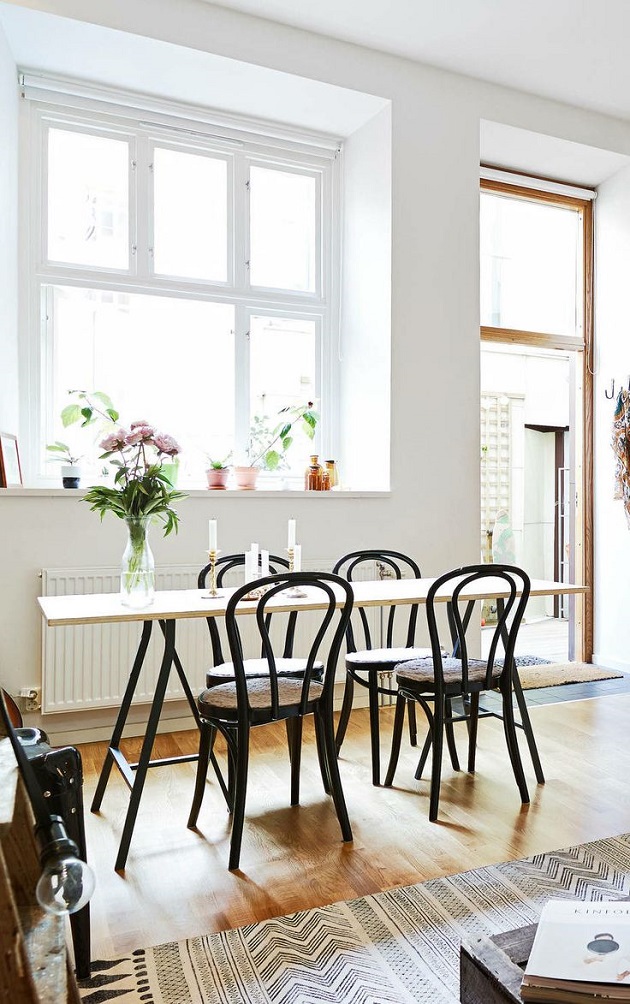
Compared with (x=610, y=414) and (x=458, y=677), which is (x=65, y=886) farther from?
(x=610, y=414)

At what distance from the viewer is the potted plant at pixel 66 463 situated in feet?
11.8

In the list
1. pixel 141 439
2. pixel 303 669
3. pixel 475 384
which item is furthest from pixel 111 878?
pixel 475 384

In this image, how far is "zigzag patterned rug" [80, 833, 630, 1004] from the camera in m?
1.68

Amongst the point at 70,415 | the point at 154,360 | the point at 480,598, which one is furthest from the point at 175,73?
the point at 480,598

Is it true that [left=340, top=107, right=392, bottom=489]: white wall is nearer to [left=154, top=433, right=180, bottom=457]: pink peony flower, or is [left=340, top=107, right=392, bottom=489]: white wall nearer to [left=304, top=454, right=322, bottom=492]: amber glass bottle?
[left=304, top=454, right=322, bottom=492]: amber glass bottle

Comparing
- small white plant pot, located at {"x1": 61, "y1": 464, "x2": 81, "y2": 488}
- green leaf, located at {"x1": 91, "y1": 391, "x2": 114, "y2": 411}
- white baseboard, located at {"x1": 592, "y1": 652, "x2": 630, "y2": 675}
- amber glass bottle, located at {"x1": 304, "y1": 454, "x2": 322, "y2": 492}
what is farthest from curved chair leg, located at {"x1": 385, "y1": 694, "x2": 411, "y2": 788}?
white baseboard, located at {"x1": 592, "y1": 652, "x2": 630, "y2": 675}

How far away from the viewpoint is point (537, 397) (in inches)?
204

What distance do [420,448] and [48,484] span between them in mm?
1925

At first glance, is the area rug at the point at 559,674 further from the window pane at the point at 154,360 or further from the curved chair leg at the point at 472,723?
the window pane at the point at 154,360

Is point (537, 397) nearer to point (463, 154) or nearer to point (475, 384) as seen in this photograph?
point (475, 384)

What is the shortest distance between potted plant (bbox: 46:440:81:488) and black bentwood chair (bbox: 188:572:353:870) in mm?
1426

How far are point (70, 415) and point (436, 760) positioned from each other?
2.37m

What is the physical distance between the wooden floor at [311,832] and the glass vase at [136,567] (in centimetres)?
75

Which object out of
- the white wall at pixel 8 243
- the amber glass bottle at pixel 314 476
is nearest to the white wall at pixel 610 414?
the amber glass bottle at pixel 314 476
